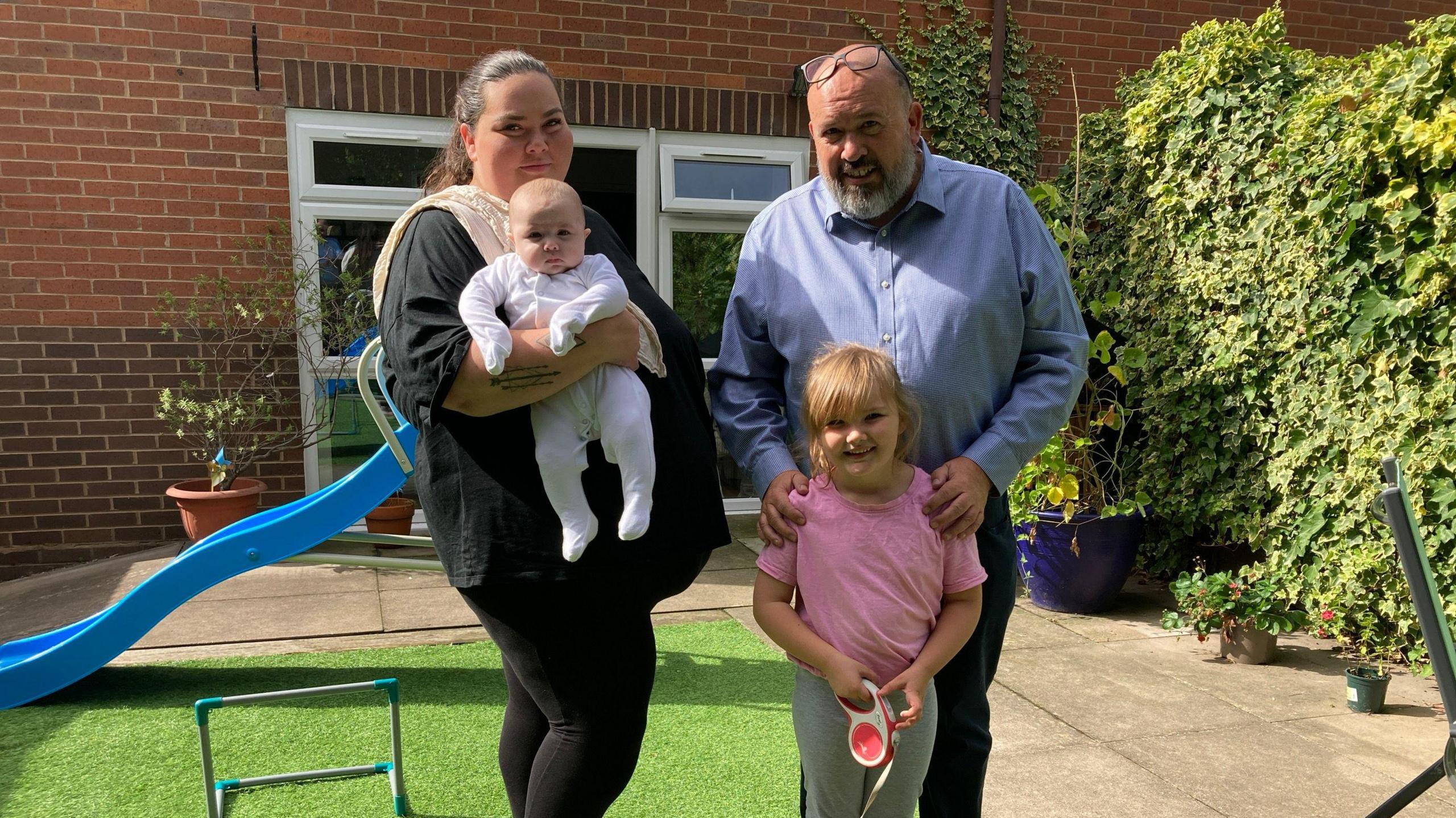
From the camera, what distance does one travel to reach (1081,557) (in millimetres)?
4711

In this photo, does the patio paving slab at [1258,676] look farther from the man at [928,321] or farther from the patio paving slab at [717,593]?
the man at [928,321]

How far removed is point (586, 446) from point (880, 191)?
79cm

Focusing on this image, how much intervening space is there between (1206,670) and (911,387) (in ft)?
9.02

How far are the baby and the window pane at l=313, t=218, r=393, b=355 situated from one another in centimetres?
422

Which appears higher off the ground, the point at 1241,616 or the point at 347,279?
the point at 347,279

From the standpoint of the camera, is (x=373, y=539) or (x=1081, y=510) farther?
(x=1081, y=510)

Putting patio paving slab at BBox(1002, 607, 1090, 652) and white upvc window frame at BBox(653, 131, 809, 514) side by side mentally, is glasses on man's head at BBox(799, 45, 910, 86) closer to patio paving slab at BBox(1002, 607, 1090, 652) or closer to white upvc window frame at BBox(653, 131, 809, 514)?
patio paving slab at BBox(1002, 607, 1090, 652)

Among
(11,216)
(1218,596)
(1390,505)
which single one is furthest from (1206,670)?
(11,216)

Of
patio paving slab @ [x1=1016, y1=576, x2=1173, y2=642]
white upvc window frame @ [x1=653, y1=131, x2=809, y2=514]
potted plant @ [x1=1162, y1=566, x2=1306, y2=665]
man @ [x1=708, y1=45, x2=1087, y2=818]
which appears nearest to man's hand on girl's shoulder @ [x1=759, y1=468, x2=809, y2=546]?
man @ [x1=708, y1=45, x2=1087, y2=818]

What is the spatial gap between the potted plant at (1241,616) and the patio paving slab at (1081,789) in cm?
119

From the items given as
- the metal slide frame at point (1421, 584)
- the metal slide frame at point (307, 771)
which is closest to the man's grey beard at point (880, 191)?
the metal slide frame at point (1421, 584)

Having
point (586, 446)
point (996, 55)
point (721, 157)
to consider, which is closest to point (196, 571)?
point (586, 446)

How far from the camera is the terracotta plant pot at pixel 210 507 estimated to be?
5.26 meters

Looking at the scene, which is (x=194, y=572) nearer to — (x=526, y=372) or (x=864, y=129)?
(x=526, y=372)
